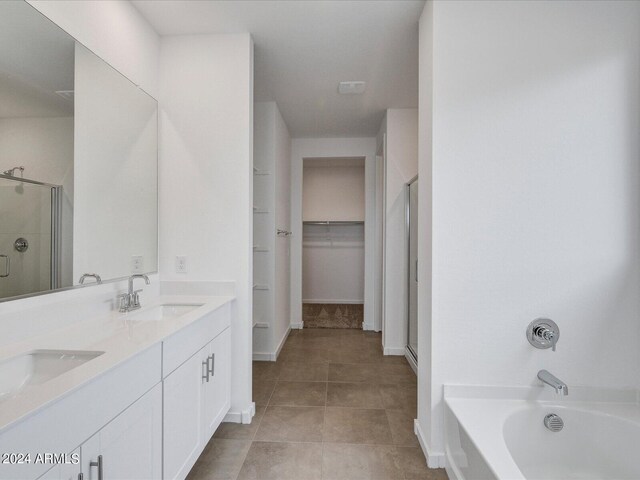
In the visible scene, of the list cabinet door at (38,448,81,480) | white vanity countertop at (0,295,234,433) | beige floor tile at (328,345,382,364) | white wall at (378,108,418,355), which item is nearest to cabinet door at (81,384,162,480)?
cabinet door at (38,448,81,480)

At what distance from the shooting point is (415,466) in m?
1.72

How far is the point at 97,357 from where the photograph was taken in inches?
41.1

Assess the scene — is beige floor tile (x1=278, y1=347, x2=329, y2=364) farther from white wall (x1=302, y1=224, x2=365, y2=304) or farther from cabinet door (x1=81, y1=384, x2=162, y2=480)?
white wall (x1=302, y1=224, x2=365, y2=304)

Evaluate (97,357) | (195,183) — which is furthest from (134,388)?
(195,183)

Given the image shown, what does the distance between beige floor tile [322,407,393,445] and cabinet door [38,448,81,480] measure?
1400 millimetres

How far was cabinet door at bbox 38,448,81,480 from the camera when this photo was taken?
0.79 meters

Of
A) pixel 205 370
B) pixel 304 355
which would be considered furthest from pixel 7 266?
pixel 304 355

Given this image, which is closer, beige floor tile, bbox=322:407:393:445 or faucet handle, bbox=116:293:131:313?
faucet handle, bbox=116:293:131:313

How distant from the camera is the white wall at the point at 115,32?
144 centimetres

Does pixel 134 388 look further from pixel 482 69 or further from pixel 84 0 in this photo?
pixel 482 69

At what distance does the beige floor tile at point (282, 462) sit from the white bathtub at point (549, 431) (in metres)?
0.71

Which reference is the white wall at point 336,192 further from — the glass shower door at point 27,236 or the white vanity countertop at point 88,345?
the glass shower door at point 27,236

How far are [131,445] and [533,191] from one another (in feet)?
6.81

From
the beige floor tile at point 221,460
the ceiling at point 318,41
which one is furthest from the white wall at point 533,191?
the beige floor tile at point 221,460
